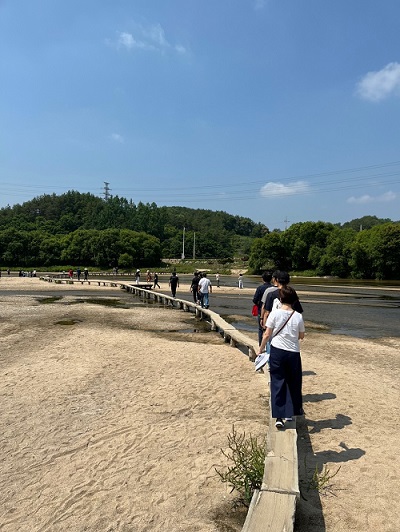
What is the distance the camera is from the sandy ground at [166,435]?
3842 millimetres

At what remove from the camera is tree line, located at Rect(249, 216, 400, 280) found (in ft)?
214

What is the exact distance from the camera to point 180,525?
365cm

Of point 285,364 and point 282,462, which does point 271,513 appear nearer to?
point 282,462

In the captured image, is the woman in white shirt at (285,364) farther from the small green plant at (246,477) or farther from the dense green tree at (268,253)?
the dense green tree at (268,253)

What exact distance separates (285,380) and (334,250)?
242 feet

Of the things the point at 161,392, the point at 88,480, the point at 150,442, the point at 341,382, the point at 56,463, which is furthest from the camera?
the point at 341,382

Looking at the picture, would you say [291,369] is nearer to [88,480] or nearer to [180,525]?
[180,525]

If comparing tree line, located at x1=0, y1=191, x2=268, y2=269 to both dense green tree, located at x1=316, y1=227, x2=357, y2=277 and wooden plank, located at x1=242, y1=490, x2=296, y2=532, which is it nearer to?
dense green tree, located at x1=316, y1=227, x2=357, y2=277

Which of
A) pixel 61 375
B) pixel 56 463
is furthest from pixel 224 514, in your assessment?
pixel 61 375

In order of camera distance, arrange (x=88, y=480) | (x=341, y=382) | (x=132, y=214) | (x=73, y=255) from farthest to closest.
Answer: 1. (x=132, y=214)
2. (x=73, y=255)
3. (x=341, y=382)
4. (x=88, y=480)

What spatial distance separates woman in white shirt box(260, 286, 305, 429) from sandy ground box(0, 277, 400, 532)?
0.61 m

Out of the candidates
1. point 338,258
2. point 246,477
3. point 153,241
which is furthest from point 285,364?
point 153,241

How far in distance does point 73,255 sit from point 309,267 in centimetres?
5620

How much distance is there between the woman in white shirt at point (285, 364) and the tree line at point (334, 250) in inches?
1791
